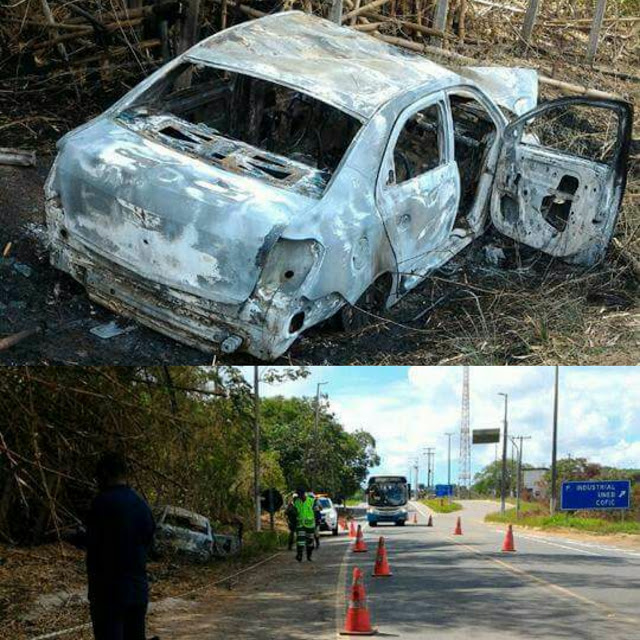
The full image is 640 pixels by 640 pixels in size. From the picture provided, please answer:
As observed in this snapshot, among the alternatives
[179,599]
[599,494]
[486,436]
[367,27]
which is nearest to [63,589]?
[179,599]

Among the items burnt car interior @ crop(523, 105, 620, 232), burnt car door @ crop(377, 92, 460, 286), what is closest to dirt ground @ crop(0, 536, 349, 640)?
burnt car door @ crop(377, 92, 460, 286)

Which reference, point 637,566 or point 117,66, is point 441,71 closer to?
point 117,66

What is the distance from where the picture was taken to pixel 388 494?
118 feet

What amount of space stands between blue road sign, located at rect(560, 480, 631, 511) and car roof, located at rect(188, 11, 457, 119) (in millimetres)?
23016

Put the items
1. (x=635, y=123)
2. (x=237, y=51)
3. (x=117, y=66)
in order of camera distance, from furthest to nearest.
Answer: (x=635, y=123), (x=117, y=66), (x=237, y=51)

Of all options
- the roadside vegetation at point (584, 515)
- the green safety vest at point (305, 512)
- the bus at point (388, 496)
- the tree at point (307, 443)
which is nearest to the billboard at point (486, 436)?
the roadside vegetation at point (584, 515)

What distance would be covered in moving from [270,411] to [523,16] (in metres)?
9.27

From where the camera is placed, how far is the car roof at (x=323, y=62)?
29.6ft

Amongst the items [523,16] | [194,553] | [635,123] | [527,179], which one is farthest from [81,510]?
[523,16]

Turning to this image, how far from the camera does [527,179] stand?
10.3m

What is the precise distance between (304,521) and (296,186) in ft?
29.3

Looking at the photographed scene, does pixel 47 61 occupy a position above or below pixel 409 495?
above

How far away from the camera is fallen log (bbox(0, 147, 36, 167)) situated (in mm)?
10773

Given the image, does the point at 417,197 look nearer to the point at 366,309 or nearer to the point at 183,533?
the point at 366,309
